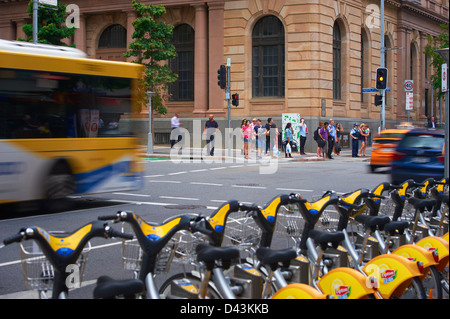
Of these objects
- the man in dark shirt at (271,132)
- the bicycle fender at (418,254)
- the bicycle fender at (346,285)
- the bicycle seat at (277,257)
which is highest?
the man in dark shirt at (271,132)

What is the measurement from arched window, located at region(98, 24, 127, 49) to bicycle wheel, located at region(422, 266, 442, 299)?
1514 inches

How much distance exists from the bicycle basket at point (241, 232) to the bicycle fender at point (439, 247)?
57.2 inches

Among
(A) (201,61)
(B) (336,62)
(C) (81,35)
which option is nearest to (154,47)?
(A) (201,61)

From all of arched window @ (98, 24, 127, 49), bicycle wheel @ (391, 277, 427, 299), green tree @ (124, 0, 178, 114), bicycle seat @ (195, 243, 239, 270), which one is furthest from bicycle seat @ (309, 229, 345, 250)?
arched window @ (98, 24, 127, 49)

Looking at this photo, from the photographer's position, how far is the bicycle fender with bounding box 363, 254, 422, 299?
4727 millimetres

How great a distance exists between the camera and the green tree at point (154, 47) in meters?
36.2

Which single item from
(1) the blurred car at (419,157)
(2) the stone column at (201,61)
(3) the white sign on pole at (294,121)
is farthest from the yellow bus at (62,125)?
(2) the stone column at (201,61)

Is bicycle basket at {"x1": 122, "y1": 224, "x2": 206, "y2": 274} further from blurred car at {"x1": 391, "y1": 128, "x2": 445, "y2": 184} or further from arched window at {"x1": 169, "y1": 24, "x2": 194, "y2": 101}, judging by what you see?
arched window at {"x1": 169, "y1": 24, "x2": 194, "y2": 101}

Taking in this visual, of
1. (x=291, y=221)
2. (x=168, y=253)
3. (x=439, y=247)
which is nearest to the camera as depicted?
(x=168, y=253)

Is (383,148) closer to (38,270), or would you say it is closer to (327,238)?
(327,238)

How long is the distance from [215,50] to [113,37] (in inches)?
323

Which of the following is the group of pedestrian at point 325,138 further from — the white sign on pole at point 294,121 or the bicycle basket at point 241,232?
the bicycle basket at point 241,232

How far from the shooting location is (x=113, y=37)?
42281mm

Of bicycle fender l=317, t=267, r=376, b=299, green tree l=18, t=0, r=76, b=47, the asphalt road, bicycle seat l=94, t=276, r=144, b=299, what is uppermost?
green tree l=18, t=0, r=76, b=47
